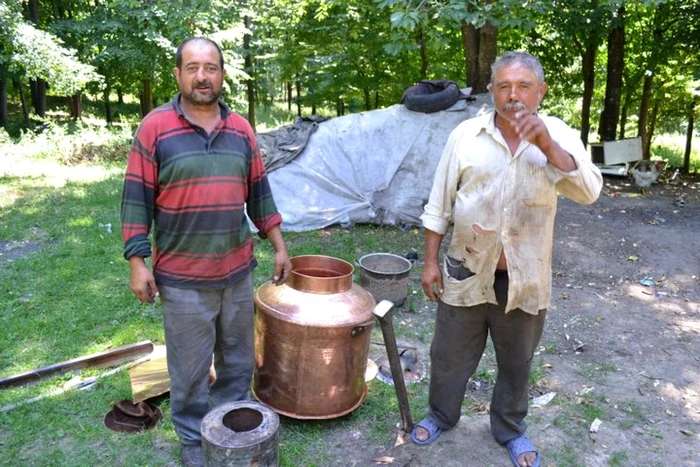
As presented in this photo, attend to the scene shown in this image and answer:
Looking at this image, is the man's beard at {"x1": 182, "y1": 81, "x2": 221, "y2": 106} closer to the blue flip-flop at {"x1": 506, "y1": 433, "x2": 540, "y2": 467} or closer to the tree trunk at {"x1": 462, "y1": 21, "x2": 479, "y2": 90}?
the blue flip-flop at {"x1": 506, "y1": 433, "x2": 540, "y2": 467}

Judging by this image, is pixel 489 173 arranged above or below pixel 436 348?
above

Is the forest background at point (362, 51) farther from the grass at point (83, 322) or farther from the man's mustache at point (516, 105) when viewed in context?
the man's mustache at point (516, 105)

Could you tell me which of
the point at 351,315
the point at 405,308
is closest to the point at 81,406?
the point at 351,315

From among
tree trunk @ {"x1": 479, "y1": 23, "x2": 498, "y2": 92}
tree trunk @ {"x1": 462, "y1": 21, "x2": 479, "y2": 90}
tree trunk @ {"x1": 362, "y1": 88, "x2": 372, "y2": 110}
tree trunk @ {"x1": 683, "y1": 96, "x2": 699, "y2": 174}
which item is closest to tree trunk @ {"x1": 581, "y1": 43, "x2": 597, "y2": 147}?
tree trunk @ {"x1": 683, "y1": 96, "x2": 699, "y2": 174}

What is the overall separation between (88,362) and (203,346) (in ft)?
5.65

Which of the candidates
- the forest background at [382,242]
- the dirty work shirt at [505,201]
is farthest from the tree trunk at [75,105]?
the dirty work shirt at [505,201]

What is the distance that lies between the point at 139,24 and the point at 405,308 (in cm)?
1277

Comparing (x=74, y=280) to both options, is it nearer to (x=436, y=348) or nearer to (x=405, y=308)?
(x=405, y=308)

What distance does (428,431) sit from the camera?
3373 mm

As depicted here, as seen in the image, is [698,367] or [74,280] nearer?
[698,367]

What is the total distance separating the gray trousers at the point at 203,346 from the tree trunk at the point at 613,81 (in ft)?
37.6

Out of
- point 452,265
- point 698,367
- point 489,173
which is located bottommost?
point 698,367

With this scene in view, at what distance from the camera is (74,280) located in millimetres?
5832

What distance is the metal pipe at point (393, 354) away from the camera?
3.01m
